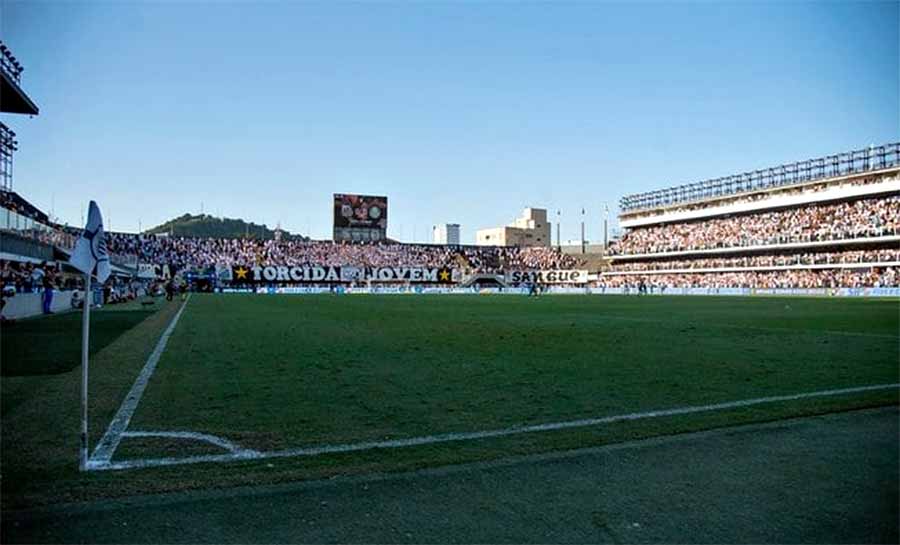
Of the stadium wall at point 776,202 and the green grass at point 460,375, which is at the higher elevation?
the stadium wall at point 776,202

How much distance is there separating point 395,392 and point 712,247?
82.1 m

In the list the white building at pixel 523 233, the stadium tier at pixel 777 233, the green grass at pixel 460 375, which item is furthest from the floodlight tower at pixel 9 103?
the white building at pixel 523 233

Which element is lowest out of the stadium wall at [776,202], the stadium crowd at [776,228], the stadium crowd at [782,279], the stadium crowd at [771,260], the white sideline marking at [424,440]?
→ the white sideline marking at [424,440]

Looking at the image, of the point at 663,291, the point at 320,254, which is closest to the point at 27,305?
the point at 663,291

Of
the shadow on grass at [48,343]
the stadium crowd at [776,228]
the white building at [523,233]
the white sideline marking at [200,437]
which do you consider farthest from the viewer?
the white building at [523,233]

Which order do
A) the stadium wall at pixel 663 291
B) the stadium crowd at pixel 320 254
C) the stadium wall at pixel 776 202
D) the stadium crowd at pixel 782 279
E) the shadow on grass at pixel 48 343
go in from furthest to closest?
the stadium crowd at pixel 320 254, the stadium wall at pixel 776 202, the stadium crowd at pixel 782 279, the stadium wall at pixel 663 291, the shadow on grass at pixel 48 343

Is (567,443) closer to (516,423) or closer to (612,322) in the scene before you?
(516,423)

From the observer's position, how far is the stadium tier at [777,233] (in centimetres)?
6544

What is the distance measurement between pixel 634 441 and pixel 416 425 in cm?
227

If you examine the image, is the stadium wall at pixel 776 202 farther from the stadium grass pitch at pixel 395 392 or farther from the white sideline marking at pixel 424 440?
the white sideline marking at pixel 424 440

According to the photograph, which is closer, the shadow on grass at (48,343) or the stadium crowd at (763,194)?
the shadow on grass at (48,343)

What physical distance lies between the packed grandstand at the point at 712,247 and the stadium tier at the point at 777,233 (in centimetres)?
13

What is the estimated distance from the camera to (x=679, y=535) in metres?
4.06

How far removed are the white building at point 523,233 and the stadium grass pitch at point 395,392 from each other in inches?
5307
